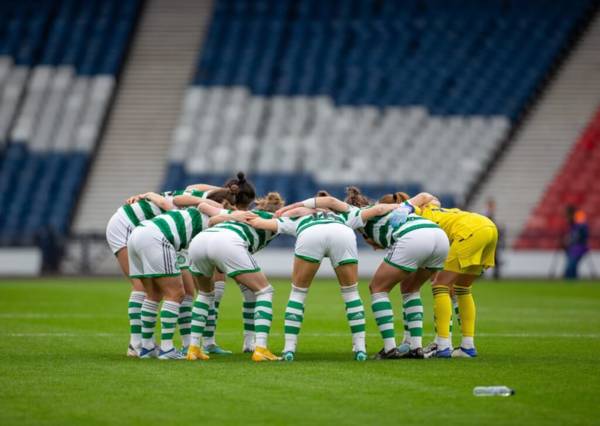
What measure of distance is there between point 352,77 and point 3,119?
11119mm

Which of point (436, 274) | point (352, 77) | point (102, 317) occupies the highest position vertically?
point (352, 77)

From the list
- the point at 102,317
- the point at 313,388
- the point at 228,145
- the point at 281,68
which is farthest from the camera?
the point at 281,68

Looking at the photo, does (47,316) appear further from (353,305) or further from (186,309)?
(353,305)

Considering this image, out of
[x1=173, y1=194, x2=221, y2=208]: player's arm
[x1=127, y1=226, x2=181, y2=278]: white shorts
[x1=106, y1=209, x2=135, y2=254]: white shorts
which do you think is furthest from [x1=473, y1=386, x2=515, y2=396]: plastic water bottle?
[x1=106, y1=209, x2=135, y2=254]: white shorts

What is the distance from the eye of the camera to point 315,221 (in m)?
12.7

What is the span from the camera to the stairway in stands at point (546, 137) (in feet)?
117

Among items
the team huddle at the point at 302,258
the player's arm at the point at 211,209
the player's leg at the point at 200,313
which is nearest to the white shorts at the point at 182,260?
the team huddle at the point at 302,258

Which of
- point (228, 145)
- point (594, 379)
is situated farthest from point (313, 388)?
point (228, 145)

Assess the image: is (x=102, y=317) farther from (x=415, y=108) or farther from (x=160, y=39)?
(x=160, y=39)

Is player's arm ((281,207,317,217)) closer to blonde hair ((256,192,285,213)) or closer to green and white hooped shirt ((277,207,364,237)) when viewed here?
green and white hooped shirt ((277,207,364,237))

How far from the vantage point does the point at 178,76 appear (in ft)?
133

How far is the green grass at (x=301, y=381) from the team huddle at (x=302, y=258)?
44cm

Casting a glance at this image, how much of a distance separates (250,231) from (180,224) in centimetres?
79

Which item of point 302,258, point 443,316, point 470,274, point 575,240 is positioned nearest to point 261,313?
point 302,258
